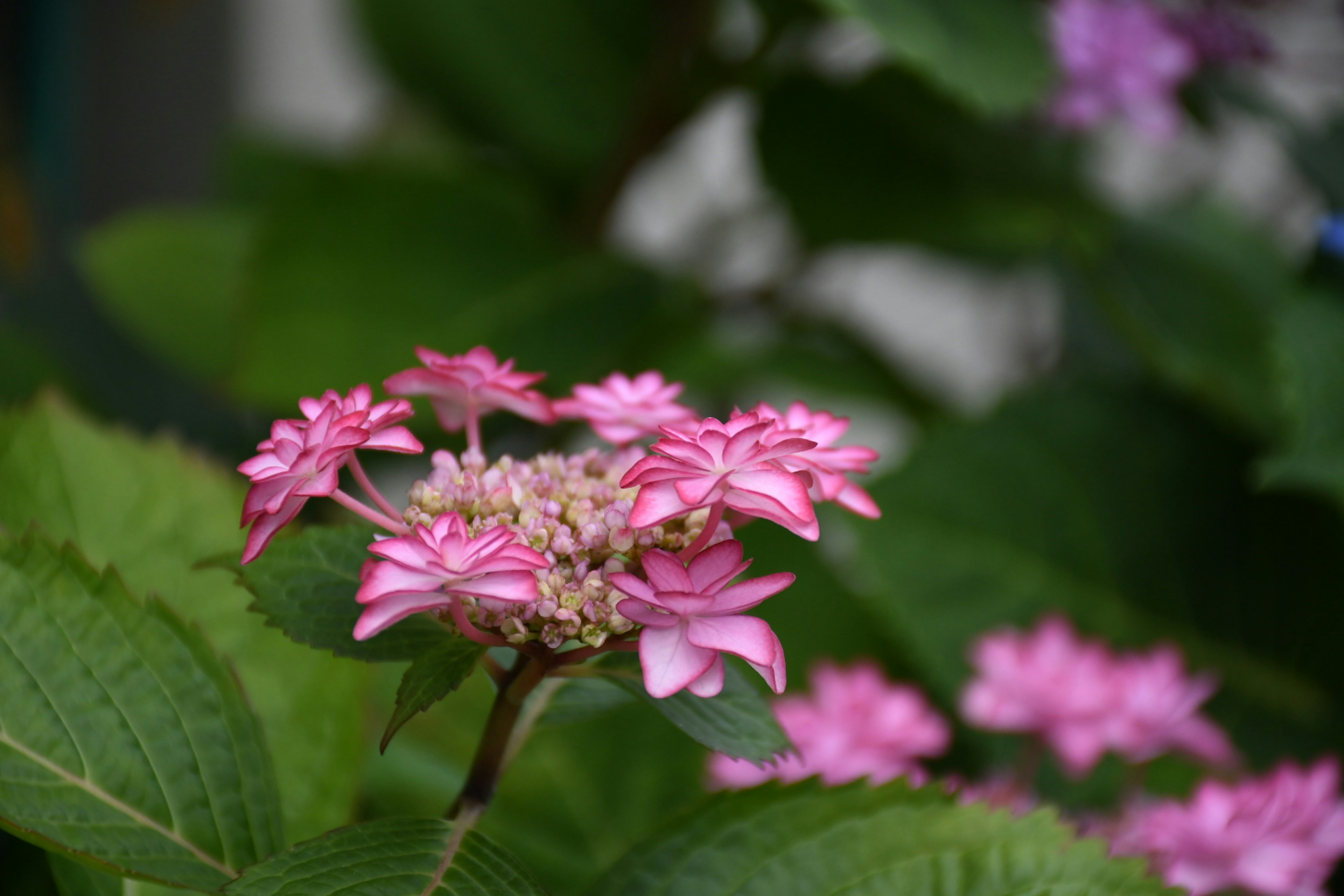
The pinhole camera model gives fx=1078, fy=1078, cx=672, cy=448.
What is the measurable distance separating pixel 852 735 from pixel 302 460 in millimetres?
293

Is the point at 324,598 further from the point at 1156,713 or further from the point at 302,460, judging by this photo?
the point at 1156,713

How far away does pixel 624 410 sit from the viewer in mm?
292

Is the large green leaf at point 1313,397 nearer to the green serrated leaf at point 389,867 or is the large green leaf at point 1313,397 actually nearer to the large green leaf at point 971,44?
the large green leaf at point 971,44

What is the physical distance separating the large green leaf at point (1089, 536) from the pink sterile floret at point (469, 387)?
1.24ft

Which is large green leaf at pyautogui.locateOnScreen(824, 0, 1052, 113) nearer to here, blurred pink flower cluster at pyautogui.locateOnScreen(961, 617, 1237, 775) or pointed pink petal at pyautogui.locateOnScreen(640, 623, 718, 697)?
blurred pink flower cluster at pyautogui.locateOnScreen(961, 617, 1237, 775)

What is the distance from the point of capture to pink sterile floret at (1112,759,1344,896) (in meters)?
0.36

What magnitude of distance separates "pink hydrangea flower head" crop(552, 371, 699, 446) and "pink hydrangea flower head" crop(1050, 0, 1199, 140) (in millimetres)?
511

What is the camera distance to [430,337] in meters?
0.68

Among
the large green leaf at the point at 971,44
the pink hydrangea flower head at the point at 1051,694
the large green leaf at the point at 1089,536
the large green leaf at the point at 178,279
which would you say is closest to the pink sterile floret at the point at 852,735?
the pink hydrangea flower head at the point at 1051,694

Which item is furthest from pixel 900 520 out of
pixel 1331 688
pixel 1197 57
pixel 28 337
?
pixel 28 337

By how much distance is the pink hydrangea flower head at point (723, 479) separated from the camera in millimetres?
218

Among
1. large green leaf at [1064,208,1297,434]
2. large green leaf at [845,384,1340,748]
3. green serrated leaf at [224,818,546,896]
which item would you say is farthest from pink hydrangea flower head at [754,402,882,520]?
large green leaf at [1064,208,1297,434]

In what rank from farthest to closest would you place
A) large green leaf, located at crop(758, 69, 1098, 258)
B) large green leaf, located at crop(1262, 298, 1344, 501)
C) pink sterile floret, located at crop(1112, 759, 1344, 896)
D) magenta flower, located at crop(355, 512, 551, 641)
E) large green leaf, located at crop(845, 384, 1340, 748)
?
large green leaf, located at crop(758, 69, 1098, 258)
large green leaf, located at crop(845, 384, 1340, 748)
large green leaf, located at crop(1262, 298, 1344, 501)
pink sterile floret, located at crop(1112, 759, 1344, 896)
magenta flower, located at crop(355, 512, 551, 641)

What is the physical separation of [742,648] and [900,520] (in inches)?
17.7
